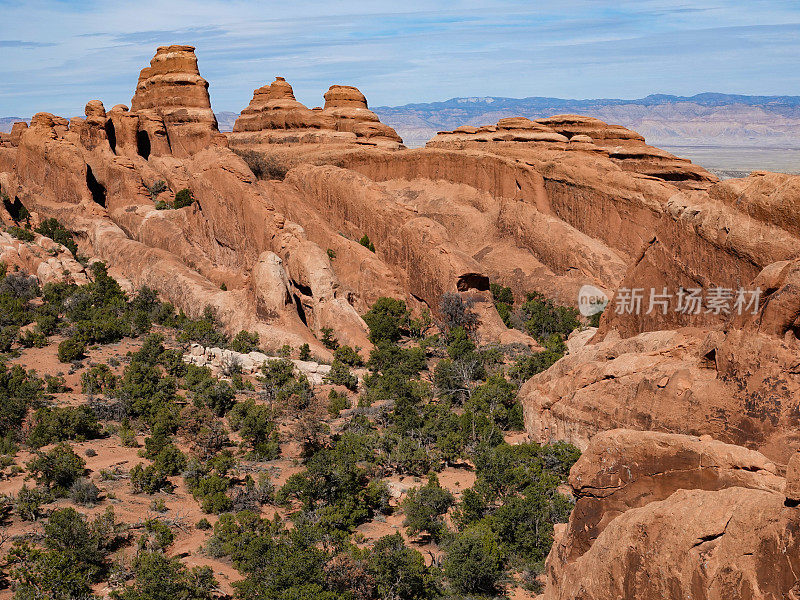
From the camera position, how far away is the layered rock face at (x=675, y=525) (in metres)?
7.70

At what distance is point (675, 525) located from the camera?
8.86m

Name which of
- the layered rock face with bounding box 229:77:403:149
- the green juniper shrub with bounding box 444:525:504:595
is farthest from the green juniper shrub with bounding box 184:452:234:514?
the layered rock face with bounding box 229:77:403:149

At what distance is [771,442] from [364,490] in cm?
1392

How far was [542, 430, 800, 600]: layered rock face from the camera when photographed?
770 centimetres

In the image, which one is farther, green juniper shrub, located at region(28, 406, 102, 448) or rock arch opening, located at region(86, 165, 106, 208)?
rock arch opening, located at region(86, 165, 106, 208)

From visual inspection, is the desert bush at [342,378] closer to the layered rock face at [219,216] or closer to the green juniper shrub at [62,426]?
the layered rock face at [219,216]

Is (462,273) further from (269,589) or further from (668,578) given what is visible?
(668,578)

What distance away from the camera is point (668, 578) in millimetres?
8656

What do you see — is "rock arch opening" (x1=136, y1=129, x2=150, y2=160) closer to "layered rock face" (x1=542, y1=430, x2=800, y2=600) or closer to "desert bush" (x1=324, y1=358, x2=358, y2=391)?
"desert bush" (x1=324, y1=358, x2=358, y2=391)

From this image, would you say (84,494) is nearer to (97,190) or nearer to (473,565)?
(473,565)

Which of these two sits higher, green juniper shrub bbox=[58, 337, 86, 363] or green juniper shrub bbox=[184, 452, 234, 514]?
green juniper shrub bbox=[58, 337, 86, 363]

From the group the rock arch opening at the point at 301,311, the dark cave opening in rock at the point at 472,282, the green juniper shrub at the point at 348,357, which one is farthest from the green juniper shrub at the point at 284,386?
the dark cave opening in rock at the point at 472,282

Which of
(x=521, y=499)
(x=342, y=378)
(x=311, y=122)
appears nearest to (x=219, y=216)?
(x=311, y=122)

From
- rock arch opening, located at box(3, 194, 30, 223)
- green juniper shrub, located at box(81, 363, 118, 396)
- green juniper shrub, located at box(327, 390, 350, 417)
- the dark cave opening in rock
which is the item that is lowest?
green juniper shrub, located at box(327, 390, 350, 417)
